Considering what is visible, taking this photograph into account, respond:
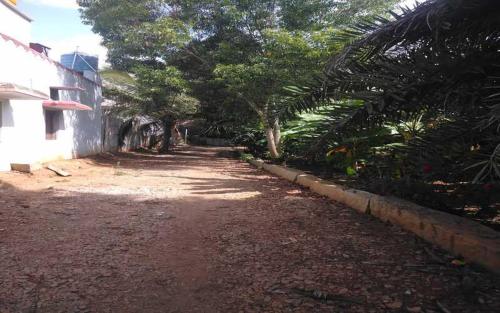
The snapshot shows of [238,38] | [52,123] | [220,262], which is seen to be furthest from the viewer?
[238,38]

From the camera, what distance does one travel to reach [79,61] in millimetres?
17734

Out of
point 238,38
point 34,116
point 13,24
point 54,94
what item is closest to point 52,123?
point 54,94

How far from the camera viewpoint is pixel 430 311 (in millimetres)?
2316

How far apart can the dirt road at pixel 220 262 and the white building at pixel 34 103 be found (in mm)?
3946

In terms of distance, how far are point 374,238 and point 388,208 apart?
0.64 m

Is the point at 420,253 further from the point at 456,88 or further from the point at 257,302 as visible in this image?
the point at 257,302

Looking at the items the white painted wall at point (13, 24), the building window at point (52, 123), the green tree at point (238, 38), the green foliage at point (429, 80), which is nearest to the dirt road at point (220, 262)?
the green foliage at point (429, 80)

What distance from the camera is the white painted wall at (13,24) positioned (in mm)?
10289

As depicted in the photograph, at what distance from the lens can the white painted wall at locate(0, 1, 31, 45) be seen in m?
10.3

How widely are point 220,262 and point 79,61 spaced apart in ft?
56.1

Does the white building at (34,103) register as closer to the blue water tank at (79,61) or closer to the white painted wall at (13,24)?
the white painted wall at (13,24)

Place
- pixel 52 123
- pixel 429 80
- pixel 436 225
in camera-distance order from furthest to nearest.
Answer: pixel 52 123
pixel 436 225
pixel 429 80

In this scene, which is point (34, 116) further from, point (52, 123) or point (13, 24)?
point (13, 24)

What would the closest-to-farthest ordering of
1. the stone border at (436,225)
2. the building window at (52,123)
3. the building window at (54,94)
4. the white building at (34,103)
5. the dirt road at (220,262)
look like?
1. the dirt road at (220,262)
2. the stone border at (436,225)
3. the white building at (34,103)
4. the building window at (54,94)
5. the building window at (52,123)
